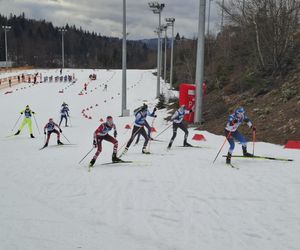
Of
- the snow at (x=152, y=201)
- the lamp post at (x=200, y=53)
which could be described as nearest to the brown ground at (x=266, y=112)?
the snow at (x=152, y=201)

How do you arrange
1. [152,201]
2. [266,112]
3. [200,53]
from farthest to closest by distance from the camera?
[200,53] → [266,112] → [152,201]

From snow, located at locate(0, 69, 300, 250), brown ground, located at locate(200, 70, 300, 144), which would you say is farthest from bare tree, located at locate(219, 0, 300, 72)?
snow, located at locate(0, 69, 300, 250)

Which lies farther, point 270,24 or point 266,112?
point 270,24

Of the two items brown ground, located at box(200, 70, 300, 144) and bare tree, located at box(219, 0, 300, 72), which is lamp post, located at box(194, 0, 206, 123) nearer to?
brown ground, located at box(200, 70, 300, 144)

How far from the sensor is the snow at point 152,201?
596cm

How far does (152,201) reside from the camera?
785cm

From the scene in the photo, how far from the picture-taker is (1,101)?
130 feet

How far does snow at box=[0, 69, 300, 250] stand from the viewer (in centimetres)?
596

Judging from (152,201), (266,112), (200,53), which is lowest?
(152,201)

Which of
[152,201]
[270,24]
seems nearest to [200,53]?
[270,24]

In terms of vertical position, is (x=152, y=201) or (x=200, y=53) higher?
(x=200, y=53)

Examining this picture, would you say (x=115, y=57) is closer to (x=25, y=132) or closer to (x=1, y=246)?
(x=25, y=132)

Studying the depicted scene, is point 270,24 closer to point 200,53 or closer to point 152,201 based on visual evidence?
point 200,53

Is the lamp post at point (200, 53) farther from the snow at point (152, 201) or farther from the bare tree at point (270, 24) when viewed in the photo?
the snow at point (152, 201)
